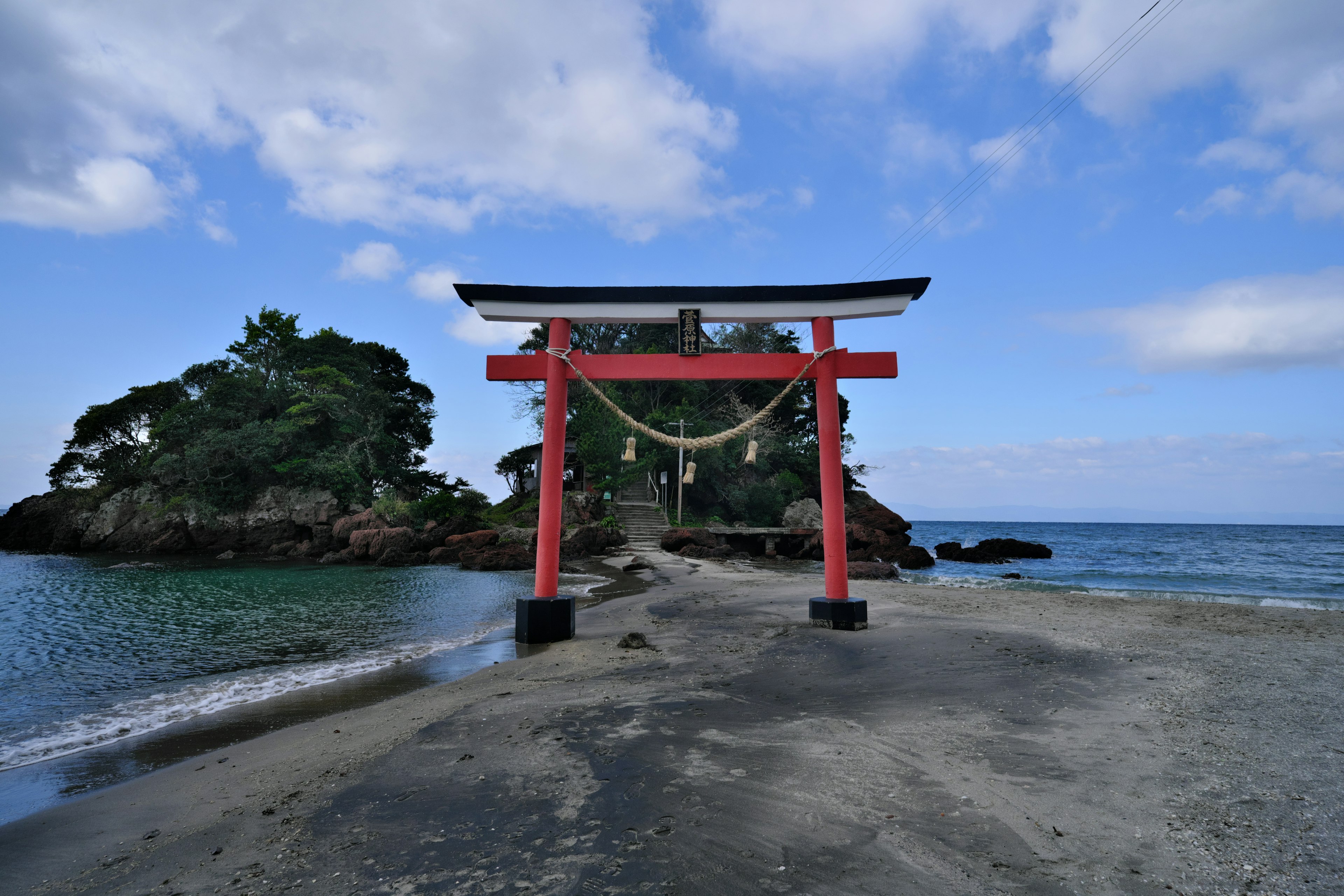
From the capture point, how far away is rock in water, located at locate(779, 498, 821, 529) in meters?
32.8

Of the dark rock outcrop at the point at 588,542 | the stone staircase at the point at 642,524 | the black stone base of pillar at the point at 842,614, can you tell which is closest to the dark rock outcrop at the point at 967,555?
the stone staircase at the point at 642,524

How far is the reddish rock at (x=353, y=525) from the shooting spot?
26641 mm

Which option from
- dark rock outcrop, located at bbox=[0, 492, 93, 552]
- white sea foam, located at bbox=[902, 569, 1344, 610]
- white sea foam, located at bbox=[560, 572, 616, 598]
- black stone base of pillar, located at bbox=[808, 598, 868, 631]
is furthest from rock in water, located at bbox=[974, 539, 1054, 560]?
dark rock outcrop, located at bbox=[0, 492, 93, 552]

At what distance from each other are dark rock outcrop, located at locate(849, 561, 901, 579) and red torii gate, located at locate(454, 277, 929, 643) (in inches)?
407

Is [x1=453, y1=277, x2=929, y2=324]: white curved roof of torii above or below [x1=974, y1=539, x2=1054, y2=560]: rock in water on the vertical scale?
above

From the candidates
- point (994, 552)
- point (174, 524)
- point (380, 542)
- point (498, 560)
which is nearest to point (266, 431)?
point (174, 524)

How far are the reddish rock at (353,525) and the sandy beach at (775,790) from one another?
23024mm

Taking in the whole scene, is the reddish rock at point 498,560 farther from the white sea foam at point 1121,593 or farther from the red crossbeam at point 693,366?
the red crossbeam at point 693,366

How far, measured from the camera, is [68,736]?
5.53 metres

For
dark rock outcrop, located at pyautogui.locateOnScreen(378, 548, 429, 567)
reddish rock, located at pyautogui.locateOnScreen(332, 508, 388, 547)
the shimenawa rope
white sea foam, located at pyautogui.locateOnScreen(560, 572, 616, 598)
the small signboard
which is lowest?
white sea foam, located at pyautogui.locateOnScreen(560, 572, 616, 598)

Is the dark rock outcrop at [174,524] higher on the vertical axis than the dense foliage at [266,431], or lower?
lower

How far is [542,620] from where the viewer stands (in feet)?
27.1

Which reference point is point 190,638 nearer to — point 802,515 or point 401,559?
point 401,559

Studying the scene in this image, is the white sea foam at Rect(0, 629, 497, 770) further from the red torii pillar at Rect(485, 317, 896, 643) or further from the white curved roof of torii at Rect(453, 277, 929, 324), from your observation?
the white curved roof of torii at Rect(453, 277, 929, 324)
